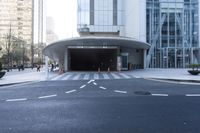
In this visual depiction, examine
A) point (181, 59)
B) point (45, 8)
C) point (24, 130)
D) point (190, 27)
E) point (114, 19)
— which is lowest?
point (24, 130)

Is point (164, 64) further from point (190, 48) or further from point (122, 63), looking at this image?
point (122, 63)

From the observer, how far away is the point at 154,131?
5.11 meters

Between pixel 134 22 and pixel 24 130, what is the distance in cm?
4426

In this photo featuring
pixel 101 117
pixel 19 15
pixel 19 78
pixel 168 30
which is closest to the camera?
pixel 101 117

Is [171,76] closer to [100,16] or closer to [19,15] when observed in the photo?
[100,16]

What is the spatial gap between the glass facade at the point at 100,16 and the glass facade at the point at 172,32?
8.76m

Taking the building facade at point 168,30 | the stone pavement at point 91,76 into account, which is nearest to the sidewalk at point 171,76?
the stone pavement at point 91,76

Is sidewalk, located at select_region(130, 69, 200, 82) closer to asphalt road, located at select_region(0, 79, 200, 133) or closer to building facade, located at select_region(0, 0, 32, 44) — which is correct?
asphalt road, located at select_region(0, 79, 200, 133)

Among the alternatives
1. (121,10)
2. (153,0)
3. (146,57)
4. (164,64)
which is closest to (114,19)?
(121,10)

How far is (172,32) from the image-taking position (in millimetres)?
44531

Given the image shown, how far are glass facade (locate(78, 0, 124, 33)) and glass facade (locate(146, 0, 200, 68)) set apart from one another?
8.76 meters

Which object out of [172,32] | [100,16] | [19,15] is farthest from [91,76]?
[19,15]

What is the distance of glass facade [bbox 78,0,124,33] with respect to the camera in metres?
50.4

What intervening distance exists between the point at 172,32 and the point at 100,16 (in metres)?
17.9
